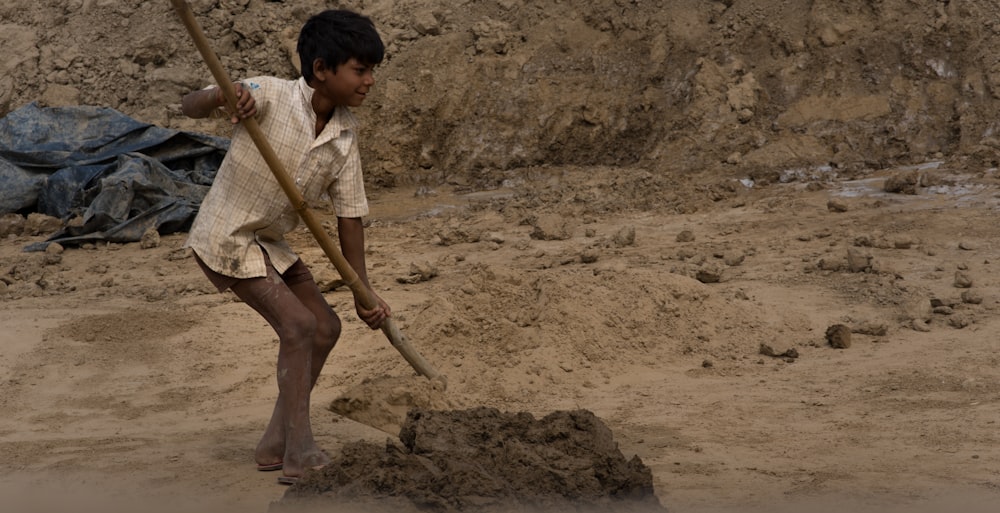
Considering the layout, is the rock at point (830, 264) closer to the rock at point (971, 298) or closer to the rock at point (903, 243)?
the rock at point (903, 243)

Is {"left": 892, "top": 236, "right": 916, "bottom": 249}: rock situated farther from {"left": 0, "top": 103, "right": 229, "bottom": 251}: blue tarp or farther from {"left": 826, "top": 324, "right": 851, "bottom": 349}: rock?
{"left": 0, "top": 103, "right": 229, "bottom": 251}: blue tarp

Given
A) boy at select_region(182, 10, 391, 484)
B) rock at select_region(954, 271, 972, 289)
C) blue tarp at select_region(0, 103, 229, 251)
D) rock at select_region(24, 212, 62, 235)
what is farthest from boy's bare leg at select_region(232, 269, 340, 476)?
rock at select_region(24, 212, 62, 235)

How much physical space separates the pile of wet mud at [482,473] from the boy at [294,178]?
0.42 metres

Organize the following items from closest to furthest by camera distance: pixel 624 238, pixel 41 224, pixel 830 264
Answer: pixel 830 264
pixel 624 238
pixel 41 224

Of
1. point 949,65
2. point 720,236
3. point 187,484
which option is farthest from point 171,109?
point 187,484

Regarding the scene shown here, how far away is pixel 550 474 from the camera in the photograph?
329 cm

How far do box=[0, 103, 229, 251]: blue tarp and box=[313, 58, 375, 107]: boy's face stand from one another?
5186 mm

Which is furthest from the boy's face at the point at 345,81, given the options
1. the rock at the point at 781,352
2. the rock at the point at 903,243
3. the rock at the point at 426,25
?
the rock at the point at 426,25

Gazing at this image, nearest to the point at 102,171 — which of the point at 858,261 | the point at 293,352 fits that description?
the point at 858,261

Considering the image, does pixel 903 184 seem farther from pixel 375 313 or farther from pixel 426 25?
pixel 375 313

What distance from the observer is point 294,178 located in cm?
368

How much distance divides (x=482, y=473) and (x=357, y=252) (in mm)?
985

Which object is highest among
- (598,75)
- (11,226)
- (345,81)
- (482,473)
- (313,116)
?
Answer: (345,81)

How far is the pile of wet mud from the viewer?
3.09 metres
